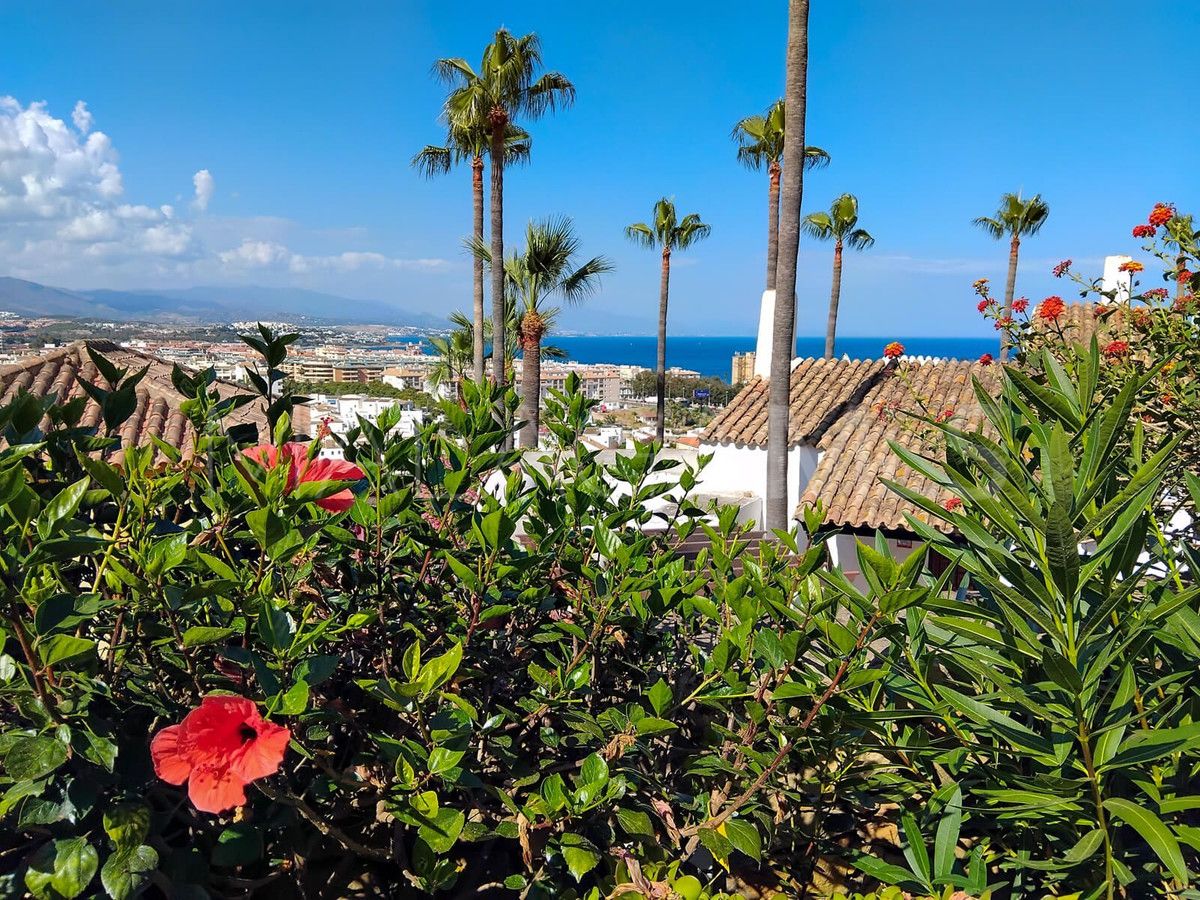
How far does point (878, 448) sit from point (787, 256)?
2989 mm

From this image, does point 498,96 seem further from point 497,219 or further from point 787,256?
point 787,256

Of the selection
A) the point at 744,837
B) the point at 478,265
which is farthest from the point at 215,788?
the point at 478,265

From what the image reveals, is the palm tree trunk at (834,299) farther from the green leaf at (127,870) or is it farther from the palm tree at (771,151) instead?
the green leaf at (127,870)

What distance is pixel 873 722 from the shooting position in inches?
44.4

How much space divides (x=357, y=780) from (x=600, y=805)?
370 mm

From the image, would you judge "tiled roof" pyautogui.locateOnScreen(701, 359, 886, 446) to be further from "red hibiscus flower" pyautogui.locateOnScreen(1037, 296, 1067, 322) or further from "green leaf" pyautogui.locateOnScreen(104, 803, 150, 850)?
"green leaf" pyautogui.locateOnScreen(104, 803, 150, 850)

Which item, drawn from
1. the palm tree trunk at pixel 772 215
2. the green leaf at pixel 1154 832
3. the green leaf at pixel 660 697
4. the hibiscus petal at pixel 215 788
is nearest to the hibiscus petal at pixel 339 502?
the hibiscus petal at pixel 215 788

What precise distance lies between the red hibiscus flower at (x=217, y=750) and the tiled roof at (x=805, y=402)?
31.6 feet

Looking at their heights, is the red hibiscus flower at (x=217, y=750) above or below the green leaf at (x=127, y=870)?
above

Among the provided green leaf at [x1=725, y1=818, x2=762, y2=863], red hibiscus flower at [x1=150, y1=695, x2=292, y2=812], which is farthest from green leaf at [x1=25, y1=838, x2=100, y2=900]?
green leaf at [x1=725, y1=818, x2=762, y2=863]

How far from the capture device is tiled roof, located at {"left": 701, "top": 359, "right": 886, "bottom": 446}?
1051cm

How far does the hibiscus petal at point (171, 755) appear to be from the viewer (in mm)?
882

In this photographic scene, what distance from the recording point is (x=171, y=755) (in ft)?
2.93

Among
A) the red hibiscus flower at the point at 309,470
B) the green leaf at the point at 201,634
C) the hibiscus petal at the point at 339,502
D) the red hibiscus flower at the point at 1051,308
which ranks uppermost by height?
the red hibiscus flower at the point at 1051,308
